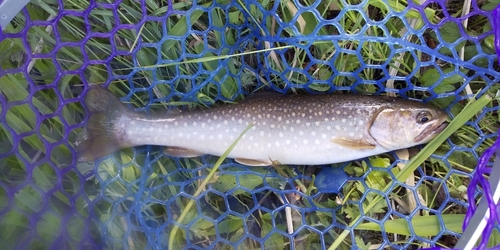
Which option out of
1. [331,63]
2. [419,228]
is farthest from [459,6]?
[419,228]

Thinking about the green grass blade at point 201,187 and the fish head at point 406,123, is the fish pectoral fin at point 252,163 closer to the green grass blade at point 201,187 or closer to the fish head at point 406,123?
the green grass blade at point 201,187

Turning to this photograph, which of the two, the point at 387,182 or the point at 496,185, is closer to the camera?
the point at 496,185

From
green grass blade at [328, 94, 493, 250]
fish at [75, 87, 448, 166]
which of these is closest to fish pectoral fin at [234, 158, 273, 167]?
fish at [75, 87, 448, 166]

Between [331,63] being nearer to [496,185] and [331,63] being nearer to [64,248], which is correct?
[496,185]

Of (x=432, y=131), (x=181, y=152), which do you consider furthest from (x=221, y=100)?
(x=432, y=131)

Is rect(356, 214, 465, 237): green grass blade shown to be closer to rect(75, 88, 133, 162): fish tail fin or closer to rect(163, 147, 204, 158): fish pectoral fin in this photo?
rect(163, 147, 204, 158): fish pectoral fin

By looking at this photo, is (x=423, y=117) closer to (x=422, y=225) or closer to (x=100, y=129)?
(x=422, y=225)

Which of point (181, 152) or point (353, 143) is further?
point (181, 152)
